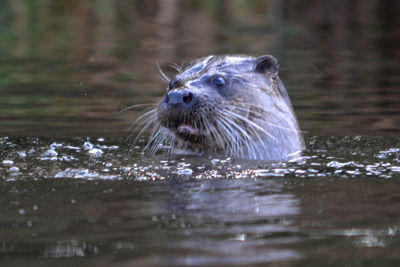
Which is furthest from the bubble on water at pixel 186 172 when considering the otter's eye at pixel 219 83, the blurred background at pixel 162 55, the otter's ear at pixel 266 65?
the blurred background at pixel 162 55

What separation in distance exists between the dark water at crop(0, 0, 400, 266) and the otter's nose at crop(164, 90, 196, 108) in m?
0.39

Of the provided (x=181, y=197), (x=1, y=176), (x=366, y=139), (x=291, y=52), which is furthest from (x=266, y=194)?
(x=291, y=52)

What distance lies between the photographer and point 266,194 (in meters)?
4.89

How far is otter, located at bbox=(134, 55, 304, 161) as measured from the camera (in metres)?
6.04

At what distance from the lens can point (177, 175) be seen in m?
5.51

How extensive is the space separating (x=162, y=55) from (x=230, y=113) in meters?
7.82

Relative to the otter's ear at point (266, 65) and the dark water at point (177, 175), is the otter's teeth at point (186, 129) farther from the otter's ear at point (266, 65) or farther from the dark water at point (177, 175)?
the otter's ear at point (266, 65)

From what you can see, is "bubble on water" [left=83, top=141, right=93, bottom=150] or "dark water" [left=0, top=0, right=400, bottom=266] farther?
"bubble on water" [left=83, top=141, right=93, bottom=150]

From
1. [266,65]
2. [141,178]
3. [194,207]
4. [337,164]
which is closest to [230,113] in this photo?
[266,65]

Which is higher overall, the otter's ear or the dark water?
the otter's ear

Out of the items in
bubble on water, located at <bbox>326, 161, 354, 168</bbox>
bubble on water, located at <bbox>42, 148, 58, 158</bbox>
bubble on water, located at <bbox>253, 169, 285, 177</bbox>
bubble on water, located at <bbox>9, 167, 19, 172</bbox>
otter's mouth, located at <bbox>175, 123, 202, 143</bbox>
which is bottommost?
bubble on water, located at <bbox>326, 161, 354, 168</bbox>

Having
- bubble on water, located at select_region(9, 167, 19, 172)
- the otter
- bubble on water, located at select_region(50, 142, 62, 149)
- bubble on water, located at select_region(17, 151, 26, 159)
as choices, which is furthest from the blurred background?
bubble on water, located at select_region(9, 167, 19, 172)

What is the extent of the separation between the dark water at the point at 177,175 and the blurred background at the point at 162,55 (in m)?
0.04

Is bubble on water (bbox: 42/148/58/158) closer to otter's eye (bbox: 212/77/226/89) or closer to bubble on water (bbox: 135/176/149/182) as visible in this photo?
bubble on water (bbox: 135/176/149/182)
